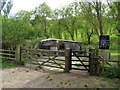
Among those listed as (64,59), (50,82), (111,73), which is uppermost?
(64,59)

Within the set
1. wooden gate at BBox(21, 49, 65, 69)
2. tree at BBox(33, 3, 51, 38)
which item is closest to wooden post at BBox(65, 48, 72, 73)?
wooden gate at BBox(21, 49, 65, 69)

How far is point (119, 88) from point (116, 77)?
1667mm

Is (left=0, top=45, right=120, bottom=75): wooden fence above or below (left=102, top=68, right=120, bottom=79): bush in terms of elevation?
above

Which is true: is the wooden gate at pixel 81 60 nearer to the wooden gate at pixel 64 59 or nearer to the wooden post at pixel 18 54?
the wooden gate at pixel 64 59

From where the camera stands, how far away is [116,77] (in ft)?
29.1

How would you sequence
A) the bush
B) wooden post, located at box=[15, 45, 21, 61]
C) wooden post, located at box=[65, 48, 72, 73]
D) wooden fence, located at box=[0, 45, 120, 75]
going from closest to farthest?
1. the bush
2. wooden fence, located at box=[0, 45, 120, 75]
3. wooden post, located at box=[65, 48, 72, 73]
4. wooden post, located at box=[15, 45, 21, 61]

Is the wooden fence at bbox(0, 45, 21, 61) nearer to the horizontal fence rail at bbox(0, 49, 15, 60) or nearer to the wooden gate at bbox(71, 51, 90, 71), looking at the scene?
the horizontal fence rail at bbox(0, 49, 15, 60)

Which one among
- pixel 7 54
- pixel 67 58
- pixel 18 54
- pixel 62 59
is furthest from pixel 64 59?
pixel 7 54

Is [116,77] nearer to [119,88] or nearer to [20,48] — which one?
[119,88]

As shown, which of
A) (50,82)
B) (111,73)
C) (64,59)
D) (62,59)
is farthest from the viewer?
(64,59)

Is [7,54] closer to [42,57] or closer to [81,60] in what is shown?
[42,57]

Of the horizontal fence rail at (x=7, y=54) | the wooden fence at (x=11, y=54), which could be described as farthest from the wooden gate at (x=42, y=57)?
the horizontal fence rail at (x=7, y=54)

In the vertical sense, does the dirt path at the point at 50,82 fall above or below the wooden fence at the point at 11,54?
below

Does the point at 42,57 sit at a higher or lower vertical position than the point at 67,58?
lower
